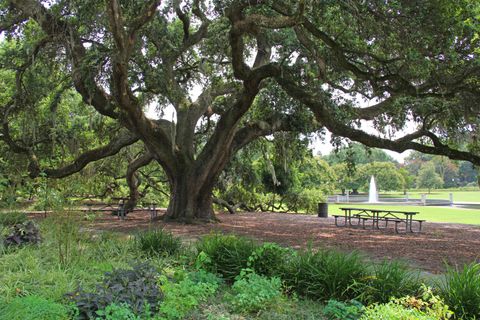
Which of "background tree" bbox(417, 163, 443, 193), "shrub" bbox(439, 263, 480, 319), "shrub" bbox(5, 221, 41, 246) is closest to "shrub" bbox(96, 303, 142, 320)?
"shrub" bbox(439, 263, 480, 319)

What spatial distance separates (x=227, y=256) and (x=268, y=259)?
2.09 feet

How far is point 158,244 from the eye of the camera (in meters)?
7.29

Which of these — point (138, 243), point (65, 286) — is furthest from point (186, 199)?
point (65, 286)

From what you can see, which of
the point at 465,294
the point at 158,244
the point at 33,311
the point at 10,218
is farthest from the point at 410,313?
the point at 10,218

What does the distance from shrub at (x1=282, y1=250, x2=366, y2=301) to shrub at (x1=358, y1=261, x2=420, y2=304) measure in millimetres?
121

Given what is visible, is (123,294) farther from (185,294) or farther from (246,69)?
(246,69)

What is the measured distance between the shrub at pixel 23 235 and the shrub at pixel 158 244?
178 cm

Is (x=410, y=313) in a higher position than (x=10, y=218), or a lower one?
lower

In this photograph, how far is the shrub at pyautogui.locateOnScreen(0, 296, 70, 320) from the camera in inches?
135

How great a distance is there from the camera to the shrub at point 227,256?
585 cm

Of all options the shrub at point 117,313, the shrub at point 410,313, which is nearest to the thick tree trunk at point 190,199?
the shrub at point 117,313

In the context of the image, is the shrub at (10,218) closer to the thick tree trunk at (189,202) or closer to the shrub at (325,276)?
the shrub at (325,276)

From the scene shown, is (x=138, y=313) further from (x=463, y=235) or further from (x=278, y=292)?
(x=463, y=235)

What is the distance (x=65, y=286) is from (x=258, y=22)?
21.2 ft
